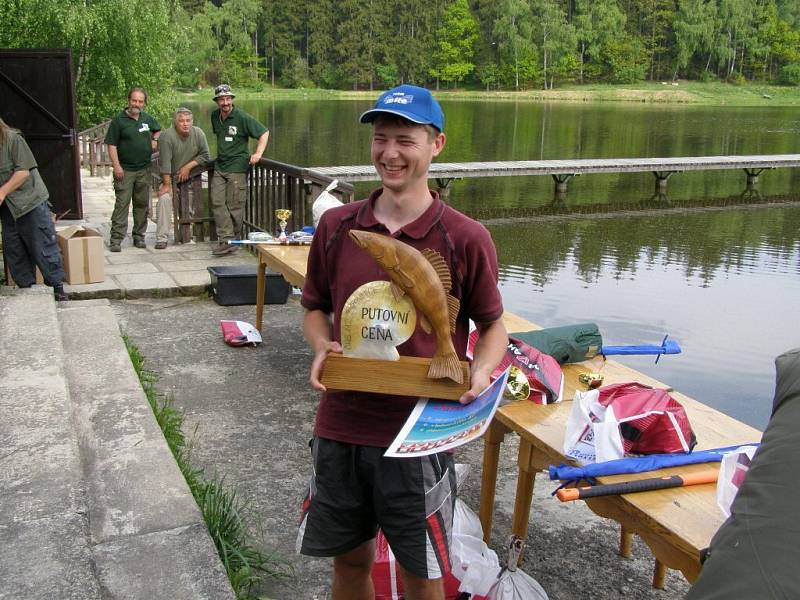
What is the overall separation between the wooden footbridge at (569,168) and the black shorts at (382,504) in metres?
16.0

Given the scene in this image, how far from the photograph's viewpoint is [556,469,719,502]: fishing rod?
2385 mm

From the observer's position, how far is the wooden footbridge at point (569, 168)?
19.8 metres

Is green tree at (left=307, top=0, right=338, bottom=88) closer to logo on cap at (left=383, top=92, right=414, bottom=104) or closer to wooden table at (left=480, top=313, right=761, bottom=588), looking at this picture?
wooden table at (left=480, top=313, right=761, bottom=588)

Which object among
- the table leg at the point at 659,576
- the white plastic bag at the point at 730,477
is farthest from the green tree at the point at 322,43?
the white plastic bag at the point at 730,477

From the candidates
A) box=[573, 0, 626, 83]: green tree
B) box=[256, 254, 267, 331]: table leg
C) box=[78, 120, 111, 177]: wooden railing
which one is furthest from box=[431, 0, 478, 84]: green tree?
box=[256, 254, 267, 331]: table leg

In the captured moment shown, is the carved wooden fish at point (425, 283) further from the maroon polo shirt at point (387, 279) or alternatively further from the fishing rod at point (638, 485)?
the fishing rod at point (638, 485)

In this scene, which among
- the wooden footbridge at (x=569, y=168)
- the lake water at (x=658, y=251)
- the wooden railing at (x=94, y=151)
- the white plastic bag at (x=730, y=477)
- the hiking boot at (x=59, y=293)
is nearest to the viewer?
the white plastic bag at (x=730, y=477)

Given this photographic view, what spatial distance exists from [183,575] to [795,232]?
54.9 feet

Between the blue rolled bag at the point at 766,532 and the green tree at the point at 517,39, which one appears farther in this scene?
the green tree at the point at 517,39

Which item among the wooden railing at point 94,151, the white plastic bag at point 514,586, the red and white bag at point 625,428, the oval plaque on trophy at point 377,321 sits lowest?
the wooden railing at point 94,151

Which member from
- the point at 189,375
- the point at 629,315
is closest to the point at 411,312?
the point at 189,375

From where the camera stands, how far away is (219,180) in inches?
365

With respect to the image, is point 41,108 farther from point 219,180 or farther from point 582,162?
point 582,162

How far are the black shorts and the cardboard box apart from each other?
19.7 ft
